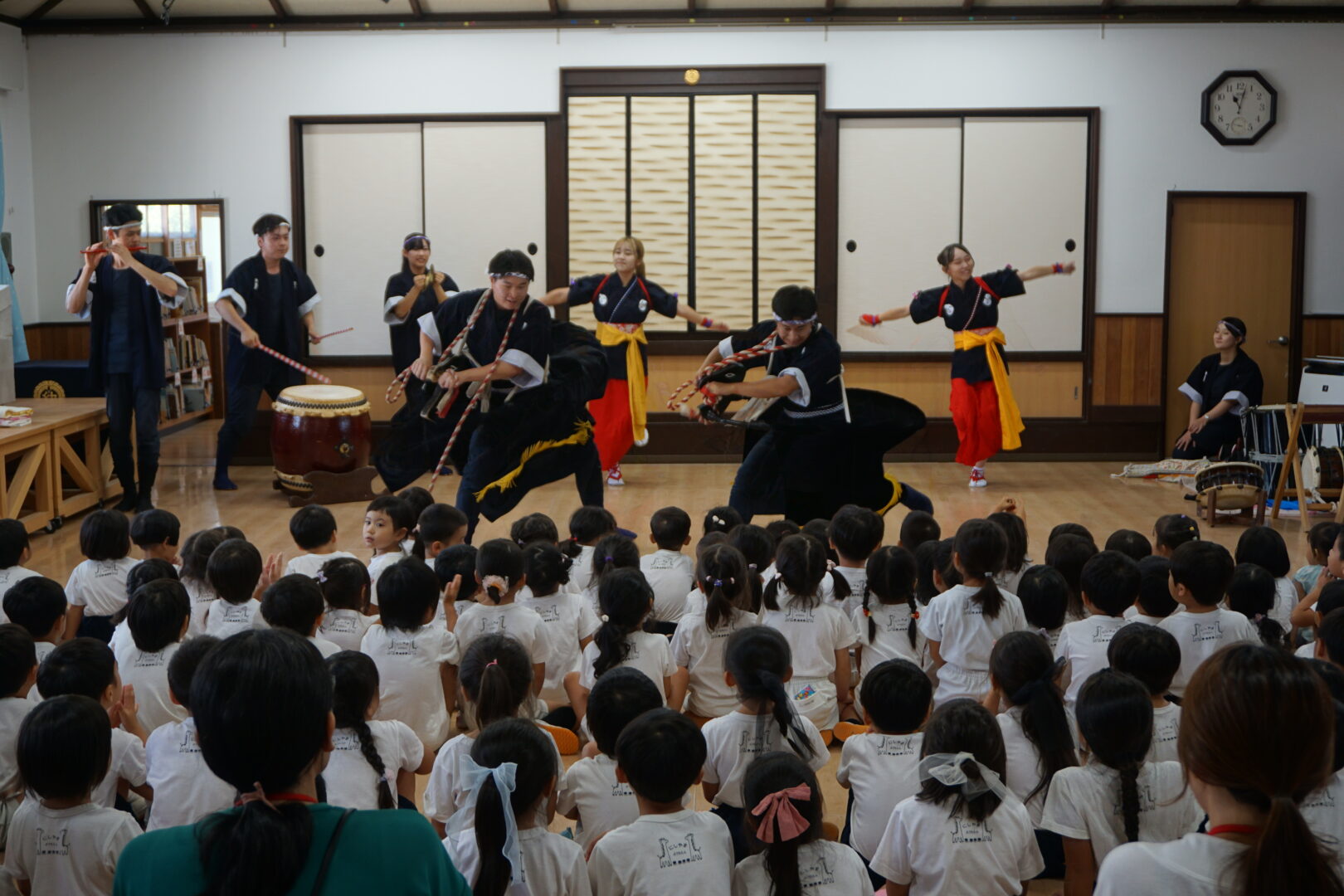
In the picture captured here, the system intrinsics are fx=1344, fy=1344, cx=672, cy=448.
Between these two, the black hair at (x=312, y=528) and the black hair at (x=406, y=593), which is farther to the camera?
the black hair at (x=312, y=528)

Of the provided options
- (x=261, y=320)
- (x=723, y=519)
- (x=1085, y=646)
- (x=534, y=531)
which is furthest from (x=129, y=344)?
(x=1085, y=646)

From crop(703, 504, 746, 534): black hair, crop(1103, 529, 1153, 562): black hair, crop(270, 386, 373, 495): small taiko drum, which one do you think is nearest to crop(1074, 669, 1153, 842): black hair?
crop(1103, 529, 1153, 562): black hair

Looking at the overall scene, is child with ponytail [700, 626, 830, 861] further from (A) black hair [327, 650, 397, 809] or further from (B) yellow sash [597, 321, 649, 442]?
(B) yellow sash [597, 321, 649, 442]

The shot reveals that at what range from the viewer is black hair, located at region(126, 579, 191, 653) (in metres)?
3.19

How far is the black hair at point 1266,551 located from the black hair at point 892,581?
1043mm

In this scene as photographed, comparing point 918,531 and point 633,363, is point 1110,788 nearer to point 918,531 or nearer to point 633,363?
point 918,531

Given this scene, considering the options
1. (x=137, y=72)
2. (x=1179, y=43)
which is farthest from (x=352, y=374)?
(x=1179, y=43)

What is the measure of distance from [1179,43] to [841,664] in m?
6.88

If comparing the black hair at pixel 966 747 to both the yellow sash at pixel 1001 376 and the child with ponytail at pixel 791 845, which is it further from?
the yellow sash at pixel 1001 376

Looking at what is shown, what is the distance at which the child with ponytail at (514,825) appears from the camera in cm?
211

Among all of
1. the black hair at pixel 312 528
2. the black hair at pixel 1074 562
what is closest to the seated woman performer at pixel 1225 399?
the black hair at pixel 1074 562

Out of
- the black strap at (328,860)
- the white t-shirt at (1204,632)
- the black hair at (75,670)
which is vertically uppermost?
the black strap at (328,860)

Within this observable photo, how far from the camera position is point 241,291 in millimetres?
8039

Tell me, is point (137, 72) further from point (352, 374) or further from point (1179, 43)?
point (1179, 43)
